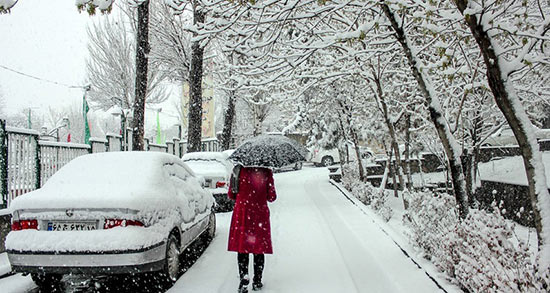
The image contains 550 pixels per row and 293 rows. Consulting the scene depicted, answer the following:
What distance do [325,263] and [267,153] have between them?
6.48ft

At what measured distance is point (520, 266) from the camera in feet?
12.2

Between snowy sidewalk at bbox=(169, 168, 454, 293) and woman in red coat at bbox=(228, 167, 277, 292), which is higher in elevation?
woman in red coat at bbox=(228, 167, 277, 292)

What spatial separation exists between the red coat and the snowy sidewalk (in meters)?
0.65

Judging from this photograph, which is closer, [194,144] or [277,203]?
[277,203]

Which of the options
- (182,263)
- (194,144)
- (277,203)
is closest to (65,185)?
(182,263)

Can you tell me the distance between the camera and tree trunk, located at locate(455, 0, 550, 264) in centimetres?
373

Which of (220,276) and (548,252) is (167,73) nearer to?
(220,276)

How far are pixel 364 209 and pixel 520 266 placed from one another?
644 cm

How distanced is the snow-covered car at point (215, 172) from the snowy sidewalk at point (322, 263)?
4.28ft

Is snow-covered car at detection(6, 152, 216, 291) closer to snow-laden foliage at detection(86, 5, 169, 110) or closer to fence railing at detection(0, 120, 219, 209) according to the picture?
fence railing at detection(0, 120, 219, 209)

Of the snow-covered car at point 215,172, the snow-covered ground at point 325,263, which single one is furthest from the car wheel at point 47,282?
the snow-covered car at point 215,172

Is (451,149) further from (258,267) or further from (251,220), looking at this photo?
(258,267)

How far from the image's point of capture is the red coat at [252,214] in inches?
181

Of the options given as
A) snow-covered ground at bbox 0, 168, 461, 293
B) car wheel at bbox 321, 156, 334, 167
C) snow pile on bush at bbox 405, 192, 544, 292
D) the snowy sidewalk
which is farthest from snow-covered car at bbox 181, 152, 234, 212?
car wheel at bbox 321, 156, 334, 167
